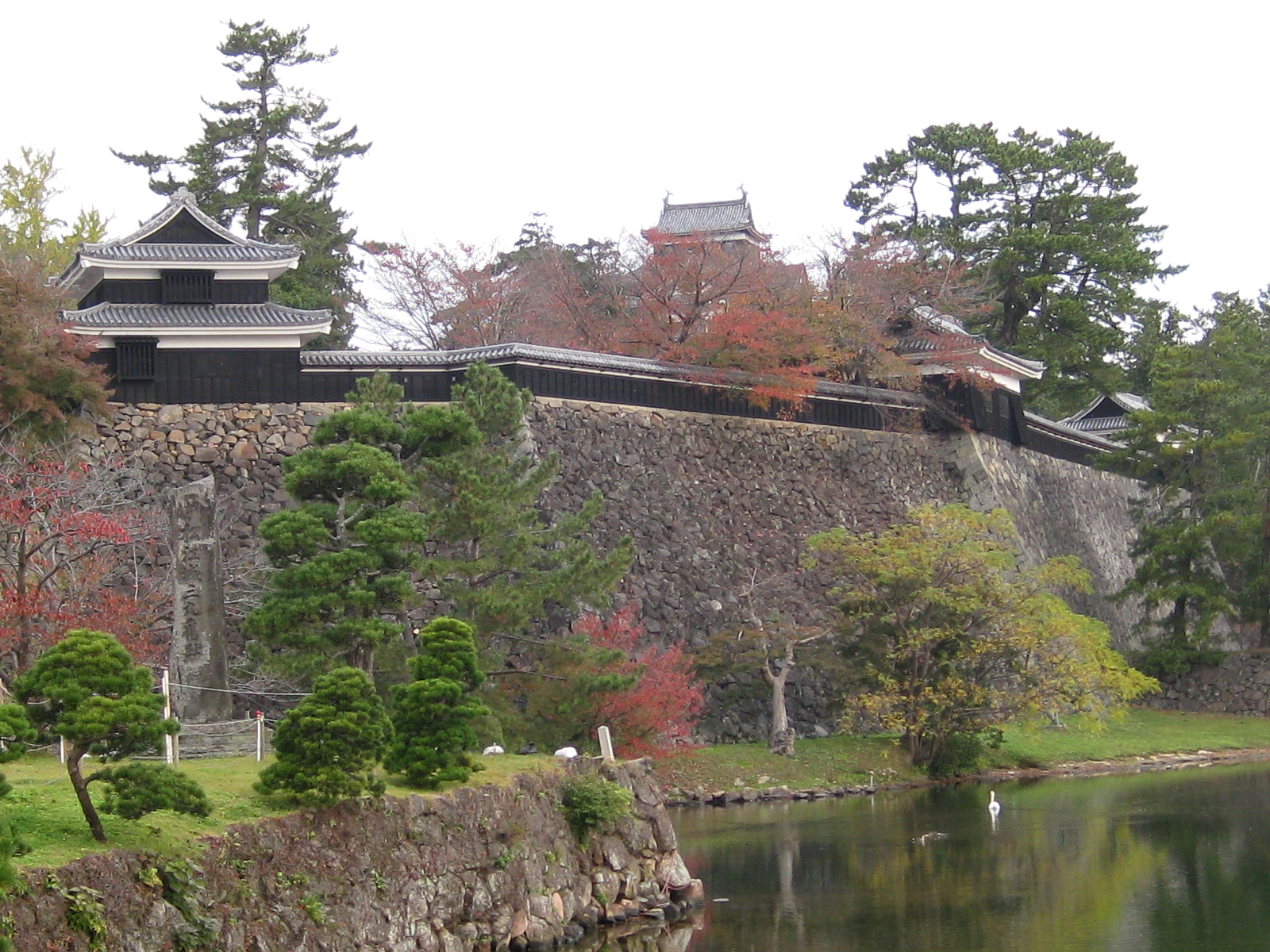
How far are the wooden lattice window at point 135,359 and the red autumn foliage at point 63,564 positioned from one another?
2.69m

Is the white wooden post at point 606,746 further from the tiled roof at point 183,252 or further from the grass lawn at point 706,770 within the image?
the tiled roof at point 183,252

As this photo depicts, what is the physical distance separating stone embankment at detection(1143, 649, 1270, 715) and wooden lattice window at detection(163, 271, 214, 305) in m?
21.8

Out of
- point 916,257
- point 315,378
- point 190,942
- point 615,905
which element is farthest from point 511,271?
point 190,942

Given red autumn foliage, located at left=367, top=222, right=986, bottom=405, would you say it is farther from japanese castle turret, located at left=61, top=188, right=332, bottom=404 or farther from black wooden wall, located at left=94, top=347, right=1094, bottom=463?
japanese castle turret, located at left=61, top=188, right=332, bottom=404

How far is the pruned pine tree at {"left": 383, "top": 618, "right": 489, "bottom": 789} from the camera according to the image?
15.3 metres

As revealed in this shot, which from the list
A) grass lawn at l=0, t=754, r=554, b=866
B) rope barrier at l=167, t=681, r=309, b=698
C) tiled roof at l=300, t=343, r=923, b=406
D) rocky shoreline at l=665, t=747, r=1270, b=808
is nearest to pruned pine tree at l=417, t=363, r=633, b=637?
rope barrier at l=167, t=681, r=309, b=698

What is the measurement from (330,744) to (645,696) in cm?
1019

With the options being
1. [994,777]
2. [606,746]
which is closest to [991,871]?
[606,746]

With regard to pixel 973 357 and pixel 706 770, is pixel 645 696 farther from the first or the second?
pixel 973 357

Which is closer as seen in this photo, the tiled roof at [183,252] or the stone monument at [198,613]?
the stone monument at [198,613]

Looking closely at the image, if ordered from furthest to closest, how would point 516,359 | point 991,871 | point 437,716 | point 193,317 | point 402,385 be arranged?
point 516,359 → point 193,317 → point 402,385 → point 991,871 → point 437,716

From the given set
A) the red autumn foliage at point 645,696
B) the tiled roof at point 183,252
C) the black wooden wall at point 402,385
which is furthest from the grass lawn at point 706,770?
the tiled roof at point 183,252

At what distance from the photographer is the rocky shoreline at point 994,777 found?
2558 centimetres

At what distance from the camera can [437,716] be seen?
1555 centimetres
